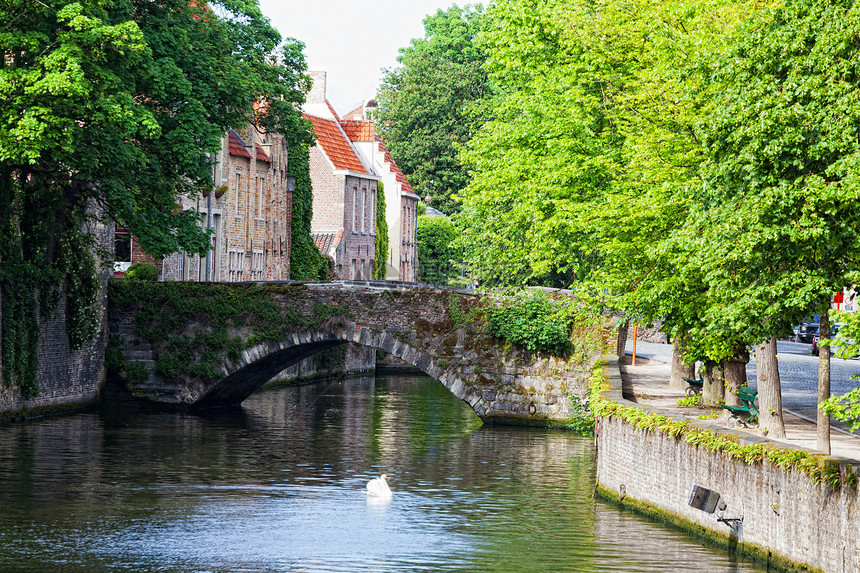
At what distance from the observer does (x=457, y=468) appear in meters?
27.2

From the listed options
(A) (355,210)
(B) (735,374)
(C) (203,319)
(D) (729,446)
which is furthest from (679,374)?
(A) (355,210)

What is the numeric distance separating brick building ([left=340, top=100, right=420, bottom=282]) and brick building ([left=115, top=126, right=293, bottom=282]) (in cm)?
1521

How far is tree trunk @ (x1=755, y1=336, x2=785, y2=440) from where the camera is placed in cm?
1894

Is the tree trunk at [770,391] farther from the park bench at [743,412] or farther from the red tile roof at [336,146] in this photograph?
the red tile roof at [336,146]

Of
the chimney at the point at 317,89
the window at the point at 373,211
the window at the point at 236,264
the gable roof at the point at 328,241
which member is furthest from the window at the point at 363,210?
the window at the point at 236,264

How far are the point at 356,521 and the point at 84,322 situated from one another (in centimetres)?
1690

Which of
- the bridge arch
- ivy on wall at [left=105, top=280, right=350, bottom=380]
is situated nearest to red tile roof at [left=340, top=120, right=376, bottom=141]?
the bridge arch

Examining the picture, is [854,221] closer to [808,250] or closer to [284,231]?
[808,250]

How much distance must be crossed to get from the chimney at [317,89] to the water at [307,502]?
100ft

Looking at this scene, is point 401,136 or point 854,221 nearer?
point 854,221

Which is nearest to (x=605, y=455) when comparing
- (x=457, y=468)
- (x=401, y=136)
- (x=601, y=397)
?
(x=601, y=397)

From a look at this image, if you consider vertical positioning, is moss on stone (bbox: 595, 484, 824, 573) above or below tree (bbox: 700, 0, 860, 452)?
below

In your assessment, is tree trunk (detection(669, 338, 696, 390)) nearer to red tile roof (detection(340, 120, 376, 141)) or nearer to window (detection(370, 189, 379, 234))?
window (detection(370, 189, 379, 234))

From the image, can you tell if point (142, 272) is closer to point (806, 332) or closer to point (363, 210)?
point (363, 210)
